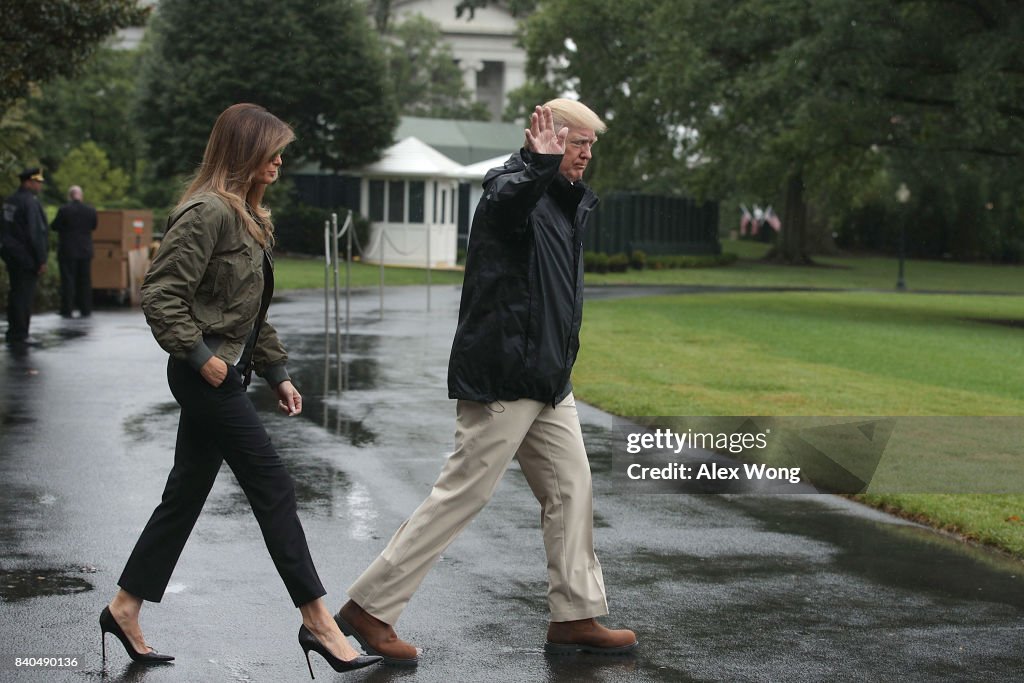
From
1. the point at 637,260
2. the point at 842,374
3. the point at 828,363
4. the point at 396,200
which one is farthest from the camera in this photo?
the point at 637,260

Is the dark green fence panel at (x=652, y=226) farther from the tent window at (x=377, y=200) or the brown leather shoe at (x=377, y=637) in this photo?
the brown leather shoe at (x=377, y=637)

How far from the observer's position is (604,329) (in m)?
23.5

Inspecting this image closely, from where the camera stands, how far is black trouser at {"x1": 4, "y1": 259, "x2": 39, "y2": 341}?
16.7 meters

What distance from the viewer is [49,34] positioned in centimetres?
1908

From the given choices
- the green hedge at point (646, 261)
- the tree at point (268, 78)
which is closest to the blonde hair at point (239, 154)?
the tree at point (268, 78)

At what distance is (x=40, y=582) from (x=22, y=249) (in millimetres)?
11761

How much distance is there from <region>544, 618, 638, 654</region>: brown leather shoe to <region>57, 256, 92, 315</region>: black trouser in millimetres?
17199

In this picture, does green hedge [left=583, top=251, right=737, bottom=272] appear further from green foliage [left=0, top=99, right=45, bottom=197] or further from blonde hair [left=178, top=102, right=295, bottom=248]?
blonde hair [left=178, top=102, right=295, bottom=248]

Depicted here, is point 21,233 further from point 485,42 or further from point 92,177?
point 485,42

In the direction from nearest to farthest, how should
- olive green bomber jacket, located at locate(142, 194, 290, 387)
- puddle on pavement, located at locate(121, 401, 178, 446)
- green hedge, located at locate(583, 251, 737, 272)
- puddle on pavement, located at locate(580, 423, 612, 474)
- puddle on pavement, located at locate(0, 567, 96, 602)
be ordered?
olive green bomber jacket, located at locate(142, 194, 290, 387) < puddle on pavement, located at locate(0, 567, 96, 602) < puddle on pavement, located at locate(580, 423, 612, 474) < puddle on pavement, located at locate(121, 401, 178, 446) < green hedge, located at locate(583, 251, 737, 272)

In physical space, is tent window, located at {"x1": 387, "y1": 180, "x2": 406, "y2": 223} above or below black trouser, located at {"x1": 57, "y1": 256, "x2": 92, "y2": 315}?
above

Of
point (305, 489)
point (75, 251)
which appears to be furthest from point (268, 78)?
point (305, 489)

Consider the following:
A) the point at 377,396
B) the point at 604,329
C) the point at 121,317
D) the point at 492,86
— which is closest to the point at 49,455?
the point at 377,396

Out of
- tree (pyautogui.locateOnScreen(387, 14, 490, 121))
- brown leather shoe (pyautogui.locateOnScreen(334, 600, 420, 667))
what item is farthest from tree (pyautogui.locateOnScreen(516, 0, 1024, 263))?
tree (pyautogui.locateOnScreen(387, 14, 490, 121))
